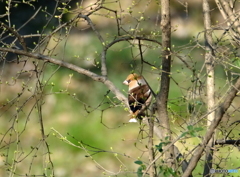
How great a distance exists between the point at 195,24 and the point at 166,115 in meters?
5.09

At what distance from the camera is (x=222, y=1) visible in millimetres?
3633

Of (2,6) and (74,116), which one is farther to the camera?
(2,6)

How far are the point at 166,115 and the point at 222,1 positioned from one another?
1140 millimetres

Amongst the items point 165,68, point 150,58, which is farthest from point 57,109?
point 165,68

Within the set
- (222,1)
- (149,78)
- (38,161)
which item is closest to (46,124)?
(38,161)

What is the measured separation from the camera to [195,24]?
25.6 ft

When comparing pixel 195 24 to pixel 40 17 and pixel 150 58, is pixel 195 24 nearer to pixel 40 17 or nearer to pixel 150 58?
pixel 150 58

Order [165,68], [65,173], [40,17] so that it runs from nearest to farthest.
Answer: [165,68] < [65,173] < [40,17]

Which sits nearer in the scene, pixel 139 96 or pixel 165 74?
pixel 165 74

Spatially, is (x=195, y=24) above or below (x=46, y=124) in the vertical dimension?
above

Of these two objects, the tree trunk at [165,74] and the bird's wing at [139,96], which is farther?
the bird's wing at [139,96]

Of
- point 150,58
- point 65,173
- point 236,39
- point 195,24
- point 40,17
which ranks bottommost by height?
point 65,173

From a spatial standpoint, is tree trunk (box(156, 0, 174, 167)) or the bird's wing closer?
tree trunk (box(156, 0, 174, 167))

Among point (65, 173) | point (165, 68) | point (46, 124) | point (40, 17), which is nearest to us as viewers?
point (165, 68)
